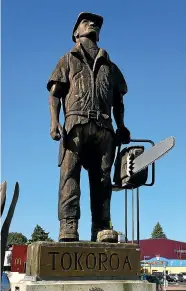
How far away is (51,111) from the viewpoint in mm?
5613

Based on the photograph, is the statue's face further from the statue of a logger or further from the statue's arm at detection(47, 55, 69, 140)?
the statue's arm at detection(47, 55, 69, 140)

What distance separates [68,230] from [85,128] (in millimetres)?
1185

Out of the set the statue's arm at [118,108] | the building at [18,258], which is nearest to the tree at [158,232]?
the building at [18,258]

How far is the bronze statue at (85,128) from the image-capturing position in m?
5.24

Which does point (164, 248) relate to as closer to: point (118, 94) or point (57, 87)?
point (118, 94)

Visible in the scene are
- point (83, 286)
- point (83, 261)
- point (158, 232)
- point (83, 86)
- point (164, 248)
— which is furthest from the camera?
point (158, 232)

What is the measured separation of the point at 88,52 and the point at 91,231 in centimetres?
220

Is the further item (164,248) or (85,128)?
(164,248)

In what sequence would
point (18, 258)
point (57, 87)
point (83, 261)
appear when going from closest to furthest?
1. point (83, 261)
2. point (57, 87)
3. point (18, 258)

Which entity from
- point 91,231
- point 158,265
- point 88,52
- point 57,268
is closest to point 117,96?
point 88,52

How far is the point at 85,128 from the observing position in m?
5.35

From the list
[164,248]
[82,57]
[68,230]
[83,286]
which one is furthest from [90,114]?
[164,248]

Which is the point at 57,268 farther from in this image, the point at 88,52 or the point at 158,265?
the point at 158,265

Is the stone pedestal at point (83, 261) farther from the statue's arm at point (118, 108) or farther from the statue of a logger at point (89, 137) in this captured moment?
the statue's arm at point (118, 108)
